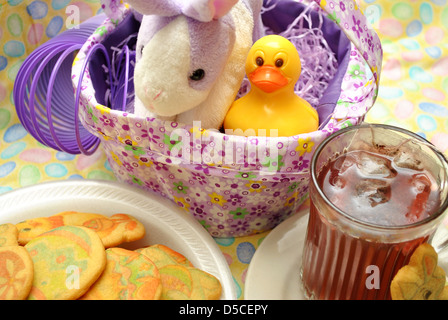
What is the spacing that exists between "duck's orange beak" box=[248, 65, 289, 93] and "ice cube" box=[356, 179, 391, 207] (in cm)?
19

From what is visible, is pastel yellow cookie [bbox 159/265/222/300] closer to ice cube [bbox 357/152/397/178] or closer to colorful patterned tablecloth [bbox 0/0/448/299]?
colorful patterned tablecloth [bbox 0/0/448/299]

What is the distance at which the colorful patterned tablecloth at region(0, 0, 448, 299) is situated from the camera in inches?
39.4


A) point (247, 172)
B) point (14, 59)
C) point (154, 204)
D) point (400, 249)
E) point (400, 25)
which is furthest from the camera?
point (400, 25)

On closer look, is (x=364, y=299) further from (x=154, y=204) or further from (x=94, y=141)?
(x=94, y=141)

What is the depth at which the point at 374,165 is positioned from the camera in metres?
0.67

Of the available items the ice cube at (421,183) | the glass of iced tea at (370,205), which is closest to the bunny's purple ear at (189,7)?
the glass of iced tea at (370,205)

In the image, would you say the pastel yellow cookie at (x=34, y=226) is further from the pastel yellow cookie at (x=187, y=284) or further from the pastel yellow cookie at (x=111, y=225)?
the pastel yellow cookie at (x=187, y=284)

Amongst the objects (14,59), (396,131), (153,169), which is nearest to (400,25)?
(396,131)

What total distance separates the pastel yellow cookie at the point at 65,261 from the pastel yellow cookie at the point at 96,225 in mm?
40

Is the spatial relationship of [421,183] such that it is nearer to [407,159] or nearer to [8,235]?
[407,159]

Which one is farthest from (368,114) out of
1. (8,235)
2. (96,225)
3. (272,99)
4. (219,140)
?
(8,235)

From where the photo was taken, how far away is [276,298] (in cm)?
76
